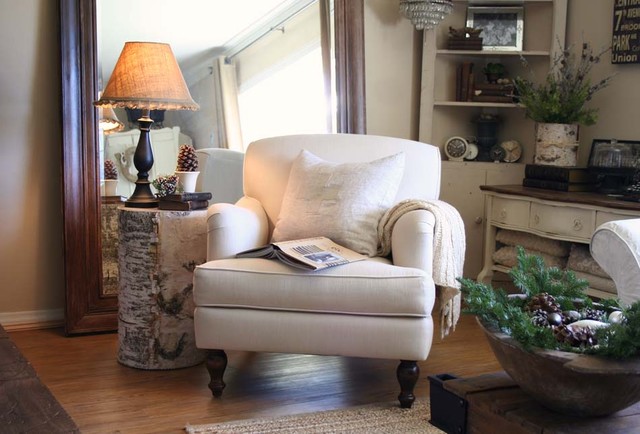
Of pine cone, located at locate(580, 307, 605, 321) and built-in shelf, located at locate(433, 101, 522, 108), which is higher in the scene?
built-in shelf, located at locate(433, 101, 522, 108)

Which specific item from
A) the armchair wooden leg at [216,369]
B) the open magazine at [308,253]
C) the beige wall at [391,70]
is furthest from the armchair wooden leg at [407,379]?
the beige wall at [391,70]

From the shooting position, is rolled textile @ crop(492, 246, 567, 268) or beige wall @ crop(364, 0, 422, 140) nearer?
rolled textile @ crop(492, 246, 567, 268)

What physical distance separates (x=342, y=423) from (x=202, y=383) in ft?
2.03

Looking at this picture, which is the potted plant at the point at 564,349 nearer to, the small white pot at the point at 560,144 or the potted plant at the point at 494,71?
the small white pot at the point at 560,144

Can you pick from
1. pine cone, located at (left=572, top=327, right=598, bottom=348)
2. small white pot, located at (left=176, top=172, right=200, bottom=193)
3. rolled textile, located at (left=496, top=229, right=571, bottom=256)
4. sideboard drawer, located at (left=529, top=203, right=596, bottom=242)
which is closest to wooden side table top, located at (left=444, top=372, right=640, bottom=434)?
pine cone, located at (left=572, top=327, right=598, bottom=348)

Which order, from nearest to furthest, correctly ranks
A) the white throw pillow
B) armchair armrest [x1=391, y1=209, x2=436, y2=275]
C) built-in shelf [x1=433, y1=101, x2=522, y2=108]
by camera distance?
armchair armrest [x1=391, y1=209, x2=436, y2=275], the white throw pillow, built-in shelf [x1=433, y1=101, x2=522, y2=108]

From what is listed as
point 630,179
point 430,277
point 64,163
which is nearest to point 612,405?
point 430,277

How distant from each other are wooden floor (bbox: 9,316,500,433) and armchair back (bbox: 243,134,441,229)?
0.61m

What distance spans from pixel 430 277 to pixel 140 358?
116 cm

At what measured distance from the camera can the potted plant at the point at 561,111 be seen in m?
3.64

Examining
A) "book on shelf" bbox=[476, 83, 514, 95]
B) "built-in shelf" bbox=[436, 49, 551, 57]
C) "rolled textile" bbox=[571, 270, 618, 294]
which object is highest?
"built-in shelf" bbox=[436, 49, 551, 57]

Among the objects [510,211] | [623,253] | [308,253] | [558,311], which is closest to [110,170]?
[308,253]

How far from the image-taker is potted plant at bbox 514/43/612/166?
11.9 feet

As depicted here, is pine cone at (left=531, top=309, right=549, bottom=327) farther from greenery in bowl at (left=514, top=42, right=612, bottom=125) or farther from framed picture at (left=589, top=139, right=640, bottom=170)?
greenery in bowl at (left=514, top=42, right=612, bottom=125)
